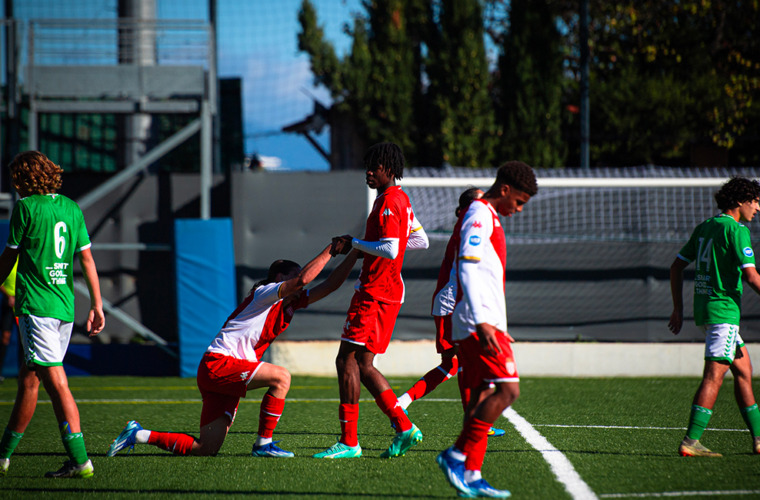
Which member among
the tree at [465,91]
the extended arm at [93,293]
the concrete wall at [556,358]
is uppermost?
the tree at [465,91]

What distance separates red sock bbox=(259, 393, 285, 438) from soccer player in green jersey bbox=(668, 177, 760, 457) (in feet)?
8.73

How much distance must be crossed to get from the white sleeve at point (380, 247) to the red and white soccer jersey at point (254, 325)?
527mm

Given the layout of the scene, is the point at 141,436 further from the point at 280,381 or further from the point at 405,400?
the point at 405,400

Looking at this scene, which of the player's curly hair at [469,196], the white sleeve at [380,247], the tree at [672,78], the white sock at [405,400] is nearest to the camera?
the white sleeve at [380,247]

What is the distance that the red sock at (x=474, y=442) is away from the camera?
3803 mm

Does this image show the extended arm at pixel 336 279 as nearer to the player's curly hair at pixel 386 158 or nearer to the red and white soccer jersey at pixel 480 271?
the player's curly hair at pixel 386 158

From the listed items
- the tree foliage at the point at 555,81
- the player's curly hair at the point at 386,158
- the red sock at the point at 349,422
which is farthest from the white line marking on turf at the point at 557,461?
the tree foliage at the point at 555,81

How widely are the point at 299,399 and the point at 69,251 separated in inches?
156

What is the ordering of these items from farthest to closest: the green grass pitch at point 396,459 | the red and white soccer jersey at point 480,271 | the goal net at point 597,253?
the goal net at point 597,253 < the green grass pitch at point 396,459 < the red and white soccer jersey at point 480,271

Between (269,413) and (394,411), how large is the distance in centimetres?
83

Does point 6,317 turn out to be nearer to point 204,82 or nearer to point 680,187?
point 204,82

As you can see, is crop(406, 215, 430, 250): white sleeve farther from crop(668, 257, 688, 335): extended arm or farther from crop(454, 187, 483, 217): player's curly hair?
crop(668, 257, 688, 335): extended arm

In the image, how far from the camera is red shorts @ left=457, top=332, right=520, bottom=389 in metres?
3.83

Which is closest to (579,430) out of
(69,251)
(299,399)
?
(299,399)
